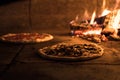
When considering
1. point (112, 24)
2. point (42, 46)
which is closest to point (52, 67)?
point (42, 46)

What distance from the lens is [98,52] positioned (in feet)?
15.8

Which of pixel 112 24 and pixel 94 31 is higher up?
pixel 112 24

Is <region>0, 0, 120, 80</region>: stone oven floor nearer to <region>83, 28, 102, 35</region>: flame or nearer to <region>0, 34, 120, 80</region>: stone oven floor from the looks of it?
<region>0, 34, 120, 80</region>: stone oven floor

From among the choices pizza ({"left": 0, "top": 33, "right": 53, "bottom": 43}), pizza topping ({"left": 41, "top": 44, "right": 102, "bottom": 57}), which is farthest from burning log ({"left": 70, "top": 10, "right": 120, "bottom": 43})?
pizza topping ({"left": 41, "top": 44, "right": 102, "bottom": 57})

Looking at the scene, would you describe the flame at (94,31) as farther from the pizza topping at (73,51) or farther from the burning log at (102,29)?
the pizza topping at (73,51)

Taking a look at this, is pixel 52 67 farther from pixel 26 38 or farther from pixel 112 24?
pixel 112 24

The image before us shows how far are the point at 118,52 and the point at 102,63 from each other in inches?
33.4

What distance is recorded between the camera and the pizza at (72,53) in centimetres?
448

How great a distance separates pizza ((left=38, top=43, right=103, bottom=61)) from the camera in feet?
14.7

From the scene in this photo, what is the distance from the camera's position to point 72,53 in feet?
15.1

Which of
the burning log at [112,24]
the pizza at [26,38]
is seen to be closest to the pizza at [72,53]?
the pizza at [26,38]

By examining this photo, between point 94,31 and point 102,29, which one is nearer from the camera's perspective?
point 94,31

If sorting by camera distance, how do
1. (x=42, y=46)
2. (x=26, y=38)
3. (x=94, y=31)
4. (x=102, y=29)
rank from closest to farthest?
(x=42, y=46) → (x=26, y=38) → (x=94, y=31) → (x=102, y=29)

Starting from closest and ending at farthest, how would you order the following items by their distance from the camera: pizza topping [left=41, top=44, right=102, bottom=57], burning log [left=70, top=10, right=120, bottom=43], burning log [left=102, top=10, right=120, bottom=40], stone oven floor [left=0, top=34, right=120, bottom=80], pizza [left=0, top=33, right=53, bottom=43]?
1. stone oven floor [left=0, top=34, right=120, bottom=80]
2. pizza topping [left=41, top=44, right=102, bottom=57]
3. pizza [left=0, top=33, right=53, bottom=43]
4. burning log [left=70, top=10, right=120, bottom=43]
5. burning log [left=102, top=10, right=120, bottom=40]
